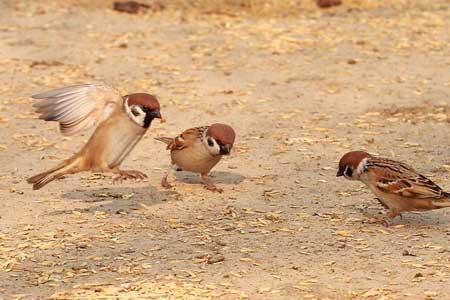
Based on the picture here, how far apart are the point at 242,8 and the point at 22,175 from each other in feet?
21.3

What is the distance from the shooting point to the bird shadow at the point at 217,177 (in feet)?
28.6

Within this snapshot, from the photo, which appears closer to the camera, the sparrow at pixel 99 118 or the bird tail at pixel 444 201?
the bird tail at pixel 444 201

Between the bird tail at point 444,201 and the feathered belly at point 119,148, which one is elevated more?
the feathered belly at point 119,148

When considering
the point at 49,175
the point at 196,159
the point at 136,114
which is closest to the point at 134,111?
the point at 136,114

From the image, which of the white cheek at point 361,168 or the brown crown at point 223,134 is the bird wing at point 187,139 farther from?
the white cheek at point 361,168

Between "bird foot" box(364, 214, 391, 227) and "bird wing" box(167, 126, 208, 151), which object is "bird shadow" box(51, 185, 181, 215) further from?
"bird foot" box(364, 214, 391, 227)

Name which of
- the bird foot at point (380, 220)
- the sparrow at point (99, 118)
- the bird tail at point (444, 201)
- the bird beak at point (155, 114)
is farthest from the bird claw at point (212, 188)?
the bird tail at point (444, 201)

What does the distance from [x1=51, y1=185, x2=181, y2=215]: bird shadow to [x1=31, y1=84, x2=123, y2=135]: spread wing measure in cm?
68

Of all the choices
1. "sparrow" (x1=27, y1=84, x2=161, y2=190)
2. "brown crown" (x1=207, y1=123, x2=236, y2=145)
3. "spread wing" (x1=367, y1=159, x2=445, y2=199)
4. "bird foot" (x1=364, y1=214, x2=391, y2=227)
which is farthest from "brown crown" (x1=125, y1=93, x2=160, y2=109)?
"bird foot" (x1=364, y1=214, x2=391, y2=227)

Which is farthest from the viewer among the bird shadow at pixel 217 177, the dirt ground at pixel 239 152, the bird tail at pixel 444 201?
the bird shadow at pixel 217 177

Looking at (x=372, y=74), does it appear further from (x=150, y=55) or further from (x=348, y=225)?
(x=348, y=225)

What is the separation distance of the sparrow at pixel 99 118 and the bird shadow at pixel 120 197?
379 mm

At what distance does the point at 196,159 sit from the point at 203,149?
Result: 116mm

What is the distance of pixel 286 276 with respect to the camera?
254 inches
